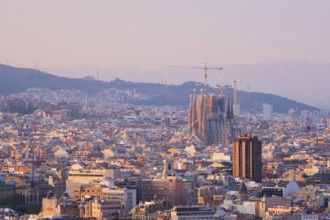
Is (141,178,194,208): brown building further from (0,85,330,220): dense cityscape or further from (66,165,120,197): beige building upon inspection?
(66,165,120,197): beige building

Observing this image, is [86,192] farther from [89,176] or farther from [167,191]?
[89,176]

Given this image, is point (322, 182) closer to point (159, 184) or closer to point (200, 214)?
point (159, 184)

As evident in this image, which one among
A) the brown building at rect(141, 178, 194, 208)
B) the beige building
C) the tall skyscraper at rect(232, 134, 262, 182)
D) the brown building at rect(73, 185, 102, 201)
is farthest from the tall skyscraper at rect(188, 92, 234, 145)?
the brown building at rect(73, 185, 102, 201)

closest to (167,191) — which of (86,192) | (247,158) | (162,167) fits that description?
(86,192)

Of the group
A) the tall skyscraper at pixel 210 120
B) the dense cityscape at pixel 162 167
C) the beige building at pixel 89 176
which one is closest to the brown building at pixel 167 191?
the dense cityscape at pixel 162 167

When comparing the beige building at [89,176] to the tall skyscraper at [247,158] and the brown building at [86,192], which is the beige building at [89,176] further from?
the tall skyscraper at [247,158]

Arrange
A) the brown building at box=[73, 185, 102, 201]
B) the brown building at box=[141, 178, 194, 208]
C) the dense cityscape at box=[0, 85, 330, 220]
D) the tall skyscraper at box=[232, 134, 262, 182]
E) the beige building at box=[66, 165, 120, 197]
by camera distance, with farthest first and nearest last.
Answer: the tall skyscraper at box=[232, 134, 262, 182], the beige building at box=[66, 165, 120, 197], the brown building at box=[141, 178, 194, 208], the brown building at box=[73, 185, 102, 201], the dense cityscape at box=[0, 85, 330, 220]

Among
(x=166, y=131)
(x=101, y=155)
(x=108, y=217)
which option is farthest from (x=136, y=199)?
(x=166, y=131)
